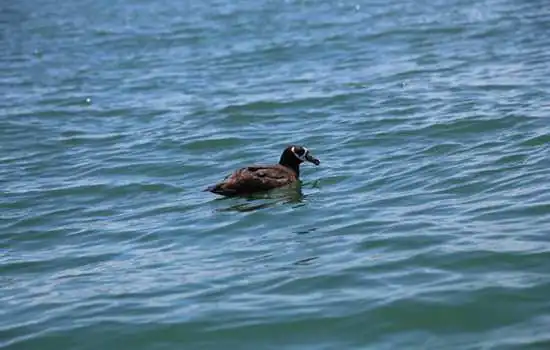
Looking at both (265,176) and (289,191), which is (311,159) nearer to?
(289,191)

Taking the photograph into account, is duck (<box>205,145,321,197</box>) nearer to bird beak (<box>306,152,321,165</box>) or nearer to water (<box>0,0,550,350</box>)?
bird beak (<box>306,152,321,165</box>)

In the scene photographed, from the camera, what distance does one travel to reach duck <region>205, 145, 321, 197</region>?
43.1ft

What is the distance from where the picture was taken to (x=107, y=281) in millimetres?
10336

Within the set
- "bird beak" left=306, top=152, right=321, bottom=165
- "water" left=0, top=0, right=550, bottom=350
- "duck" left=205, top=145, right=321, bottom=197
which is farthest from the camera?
"bird beak" left=306, top=152, right=321, bottom=165

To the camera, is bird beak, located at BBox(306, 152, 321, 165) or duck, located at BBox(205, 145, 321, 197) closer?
duck, located at BBox(205, 145, 321, 197)

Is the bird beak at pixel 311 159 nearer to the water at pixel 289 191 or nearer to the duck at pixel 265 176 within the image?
the duck at pixel 265 176

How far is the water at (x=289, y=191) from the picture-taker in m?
8.97

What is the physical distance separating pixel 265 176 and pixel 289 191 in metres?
0.34

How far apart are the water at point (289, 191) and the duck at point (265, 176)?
207 mm

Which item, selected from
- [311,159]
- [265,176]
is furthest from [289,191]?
[311,159]

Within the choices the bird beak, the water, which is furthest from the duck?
the water

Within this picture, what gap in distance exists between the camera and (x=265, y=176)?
44.4 feet

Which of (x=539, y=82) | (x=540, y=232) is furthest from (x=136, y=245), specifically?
(x=539, y=82)

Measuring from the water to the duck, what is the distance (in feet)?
0.68
